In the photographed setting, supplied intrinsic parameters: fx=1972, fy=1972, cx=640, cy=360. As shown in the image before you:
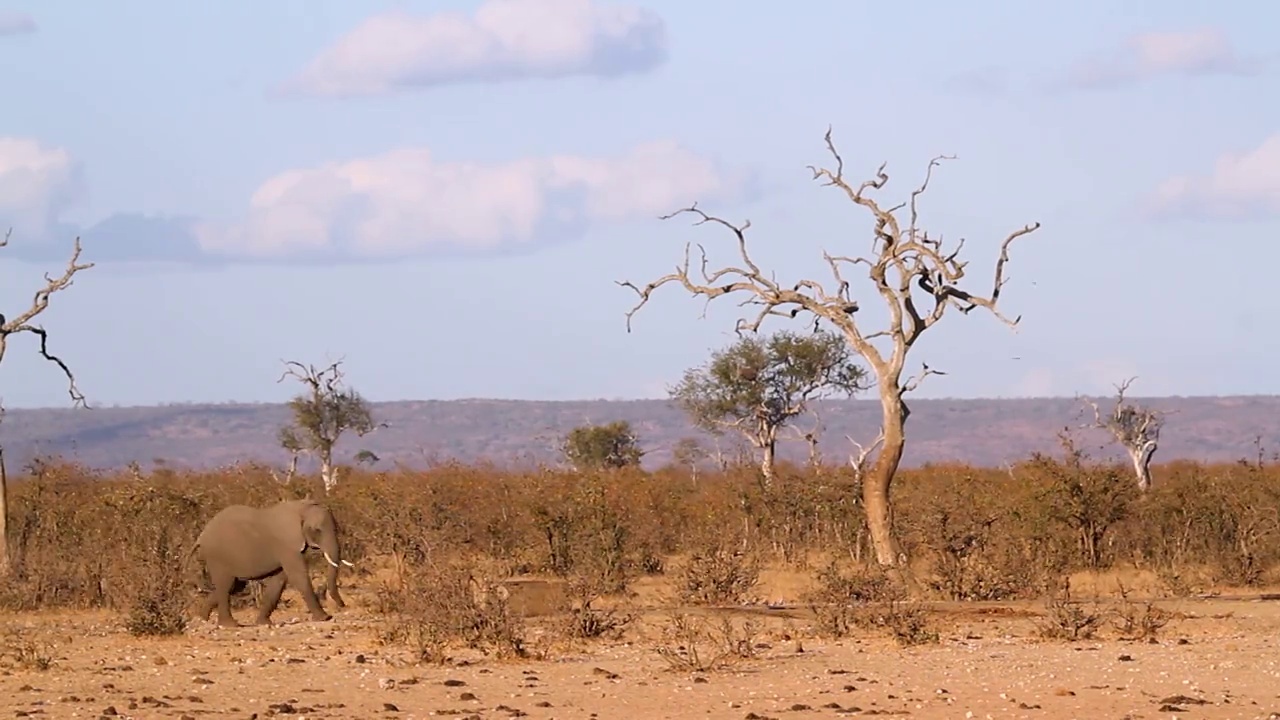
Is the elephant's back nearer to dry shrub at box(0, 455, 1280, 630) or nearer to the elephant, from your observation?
the elephant

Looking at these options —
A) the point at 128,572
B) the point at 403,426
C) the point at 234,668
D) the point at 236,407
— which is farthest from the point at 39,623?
the point at 236,407

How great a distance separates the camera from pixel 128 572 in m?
18.8

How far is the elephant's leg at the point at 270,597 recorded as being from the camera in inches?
770

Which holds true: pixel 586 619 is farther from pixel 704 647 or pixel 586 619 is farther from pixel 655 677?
pixel 655 677

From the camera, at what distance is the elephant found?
19.6 metres

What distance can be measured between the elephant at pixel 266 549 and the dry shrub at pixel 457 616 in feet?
11.6

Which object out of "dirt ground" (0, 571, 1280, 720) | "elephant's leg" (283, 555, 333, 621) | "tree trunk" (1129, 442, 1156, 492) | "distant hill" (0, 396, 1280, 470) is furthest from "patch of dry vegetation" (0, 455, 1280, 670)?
"distant hill" (0, 396, 1280, 470)

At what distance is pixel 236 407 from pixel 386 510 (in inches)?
4722

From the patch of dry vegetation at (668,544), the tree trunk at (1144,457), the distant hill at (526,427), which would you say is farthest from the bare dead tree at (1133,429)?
the distant hill at (526,427)

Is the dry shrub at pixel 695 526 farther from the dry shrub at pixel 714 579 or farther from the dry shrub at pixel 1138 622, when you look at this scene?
the dry shrub at pixel 1138 622

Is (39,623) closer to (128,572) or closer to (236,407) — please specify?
(128,572)

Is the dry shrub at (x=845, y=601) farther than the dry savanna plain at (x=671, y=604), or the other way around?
the dry shrub at (x=845, y=601)

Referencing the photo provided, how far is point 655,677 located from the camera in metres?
14.4

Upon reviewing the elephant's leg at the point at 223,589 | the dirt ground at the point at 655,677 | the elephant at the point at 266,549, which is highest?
the elephant at the point at 266,549
